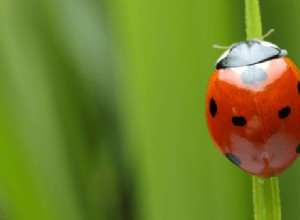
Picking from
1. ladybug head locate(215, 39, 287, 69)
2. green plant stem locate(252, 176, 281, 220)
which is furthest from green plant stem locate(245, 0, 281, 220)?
ladybug head locate(215, 39, 287, 69)

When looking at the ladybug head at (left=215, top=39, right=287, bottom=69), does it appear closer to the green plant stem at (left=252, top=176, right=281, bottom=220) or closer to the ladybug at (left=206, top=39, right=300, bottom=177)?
the ladybug at (left=206, top=39, right=300, bottom=177)

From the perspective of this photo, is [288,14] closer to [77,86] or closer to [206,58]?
[206,58]

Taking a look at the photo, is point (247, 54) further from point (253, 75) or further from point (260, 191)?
point (260, 191)

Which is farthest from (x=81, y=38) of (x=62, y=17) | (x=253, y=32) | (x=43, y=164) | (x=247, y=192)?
(x=253, y=32)

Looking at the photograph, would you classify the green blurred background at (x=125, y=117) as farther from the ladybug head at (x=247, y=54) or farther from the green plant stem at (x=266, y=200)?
the green plant stem at (x=266, y=200)

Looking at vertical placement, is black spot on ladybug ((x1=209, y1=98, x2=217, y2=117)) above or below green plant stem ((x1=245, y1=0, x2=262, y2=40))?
below

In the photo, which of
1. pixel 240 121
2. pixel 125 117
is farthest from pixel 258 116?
pixel 125 117
